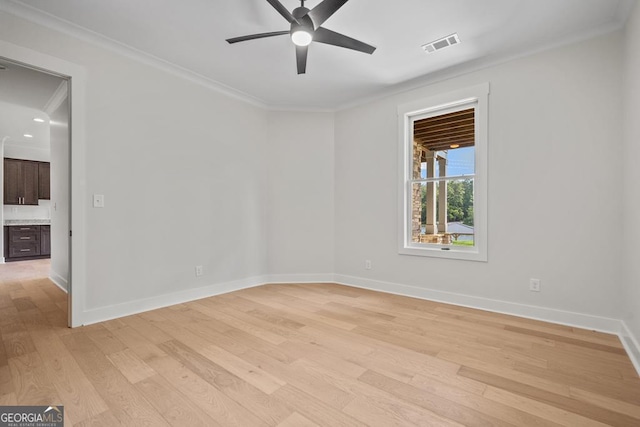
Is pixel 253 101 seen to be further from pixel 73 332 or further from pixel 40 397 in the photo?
pixel 40 397

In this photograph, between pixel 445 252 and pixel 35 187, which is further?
pixel 35 187

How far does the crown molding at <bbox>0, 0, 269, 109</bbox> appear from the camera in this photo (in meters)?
2.38

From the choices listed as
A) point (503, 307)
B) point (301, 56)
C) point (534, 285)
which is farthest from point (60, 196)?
point (534, 285)

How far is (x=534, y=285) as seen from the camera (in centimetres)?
289

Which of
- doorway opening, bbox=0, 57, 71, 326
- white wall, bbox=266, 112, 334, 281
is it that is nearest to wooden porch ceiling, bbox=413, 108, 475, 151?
white wall, bbox=266, 112, 334, 281

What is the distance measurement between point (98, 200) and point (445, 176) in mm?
3804

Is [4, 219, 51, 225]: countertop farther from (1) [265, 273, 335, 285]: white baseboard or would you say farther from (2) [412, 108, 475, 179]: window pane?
(2) [412, 108, 475, 179]: window pane

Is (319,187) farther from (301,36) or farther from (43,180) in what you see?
(43,180)

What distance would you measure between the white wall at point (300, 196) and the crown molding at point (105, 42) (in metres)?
0.91

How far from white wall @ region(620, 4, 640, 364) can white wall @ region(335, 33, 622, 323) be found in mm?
140

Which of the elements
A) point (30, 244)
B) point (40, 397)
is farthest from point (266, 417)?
point (30, 244)

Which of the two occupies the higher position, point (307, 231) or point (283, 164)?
point (283, 164)

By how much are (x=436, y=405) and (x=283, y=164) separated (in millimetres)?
3622

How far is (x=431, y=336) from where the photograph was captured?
249cm
